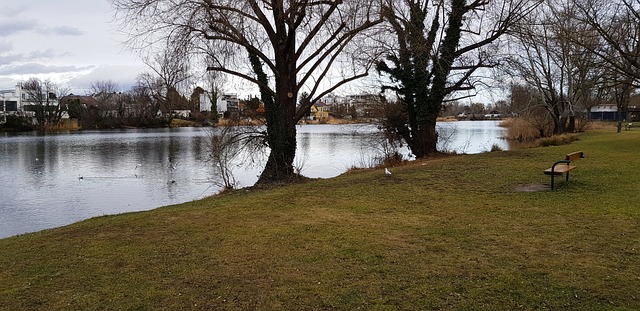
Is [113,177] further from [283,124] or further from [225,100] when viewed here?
[283,124]

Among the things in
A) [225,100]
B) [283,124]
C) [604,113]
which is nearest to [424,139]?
[283,124]

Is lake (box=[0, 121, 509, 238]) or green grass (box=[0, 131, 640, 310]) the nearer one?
green grass (box=[0, 131, 640, 310])

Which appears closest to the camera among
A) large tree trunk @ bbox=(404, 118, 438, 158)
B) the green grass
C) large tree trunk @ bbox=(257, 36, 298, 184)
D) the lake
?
the green grass

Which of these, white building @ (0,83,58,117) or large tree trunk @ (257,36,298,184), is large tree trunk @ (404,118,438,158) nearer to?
large tree trunk @ (257,36,298,184)

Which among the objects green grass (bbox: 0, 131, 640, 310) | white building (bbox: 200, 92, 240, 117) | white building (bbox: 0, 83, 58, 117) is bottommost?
green grass (bbox: 0, 131, 640, 310)

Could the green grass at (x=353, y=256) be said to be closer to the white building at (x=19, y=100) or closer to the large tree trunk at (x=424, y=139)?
the large tree trunk at (x=424, y=139)

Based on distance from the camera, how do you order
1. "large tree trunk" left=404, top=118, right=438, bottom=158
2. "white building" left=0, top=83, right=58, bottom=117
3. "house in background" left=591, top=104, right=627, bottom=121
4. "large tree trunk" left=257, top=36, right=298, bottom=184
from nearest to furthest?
"large tree trunk" left=257, top=36, right=298, bottom=184
"large tree trunk" left=404, top=118, right=438, bottom=158
"house in background" left=591, top=104, right=627, bottom=121
"white building" left=0, top=83, right=58, bottom=117

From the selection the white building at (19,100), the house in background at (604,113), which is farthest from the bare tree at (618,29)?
the white building at (19,100)

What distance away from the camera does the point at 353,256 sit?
18.6 ft

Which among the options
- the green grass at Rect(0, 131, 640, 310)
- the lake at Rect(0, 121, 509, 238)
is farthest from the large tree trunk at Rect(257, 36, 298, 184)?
the green grass at Rect(0, 131, 640, 310)

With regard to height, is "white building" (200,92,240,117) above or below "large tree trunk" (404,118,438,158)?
above

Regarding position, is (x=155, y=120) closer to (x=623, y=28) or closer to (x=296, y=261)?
(x=623, y=28)

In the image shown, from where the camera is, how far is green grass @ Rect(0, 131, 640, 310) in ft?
14.4

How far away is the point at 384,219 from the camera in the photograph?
25.6ft
